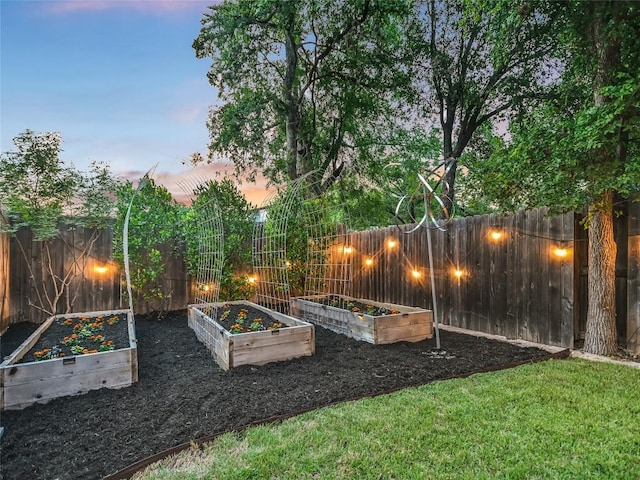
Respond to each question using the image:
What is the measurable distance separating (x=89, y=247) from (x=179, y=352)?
3.09 meters

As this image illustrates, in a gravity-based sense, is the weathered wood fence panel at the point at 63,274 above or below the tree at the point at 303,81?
below

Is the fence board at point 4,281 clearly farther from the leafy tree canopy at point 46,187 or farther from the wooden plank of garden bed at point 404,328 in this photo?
the wooden plank of garden bed at point 404,328

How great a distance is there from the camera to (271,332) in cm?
378

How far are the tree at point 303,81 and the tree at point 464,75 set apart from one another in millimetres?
701

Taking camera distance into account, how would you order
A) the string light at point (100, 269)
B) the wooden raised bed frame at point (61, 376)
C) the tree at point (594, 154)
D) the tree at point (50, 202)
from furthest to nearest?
the string light at point (100, 269), the tree at point (50, 202), the tree at point (594, 154), the wooden raised bed frame at point (61, 376)

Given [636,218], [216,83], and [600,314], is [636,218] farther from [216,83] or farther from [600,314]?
[216,83]

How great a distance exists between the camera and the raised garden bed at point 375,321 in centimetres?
453

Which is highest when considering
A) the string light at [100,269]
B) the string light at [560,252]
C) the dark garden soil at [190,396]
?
the string light at [560,252]

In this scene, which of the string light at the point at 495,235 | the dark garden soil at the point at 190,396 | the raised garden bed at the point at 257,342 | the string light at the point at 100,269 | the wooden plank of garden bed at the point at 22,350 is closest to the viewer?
the dark garden soil at the point at 190,396

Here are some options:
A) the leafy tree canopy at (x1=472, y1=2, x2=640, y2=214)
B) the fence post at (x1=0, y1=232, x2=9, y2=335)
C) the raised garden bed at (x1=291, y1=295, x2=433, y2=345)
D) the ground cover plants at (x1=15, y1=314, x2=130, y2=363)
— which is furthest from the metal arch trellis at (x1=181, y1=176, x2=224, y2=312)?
the leafy tree canopy at (x1=472, y1=2, x2=640, y2=214)

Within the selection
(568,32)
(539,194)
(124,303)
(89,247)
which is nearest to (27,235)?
(89,247)

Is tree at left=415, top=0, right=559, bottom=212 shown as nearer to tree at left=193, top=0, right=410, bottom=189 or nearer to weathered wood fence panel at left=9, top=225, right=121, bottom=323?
tree at left=193, top=0, right=410, bottom=189

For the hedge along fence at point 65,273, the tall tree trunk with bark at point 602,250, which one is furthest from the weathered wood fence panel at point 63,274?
the tall tree trunk with bark at point 602,250

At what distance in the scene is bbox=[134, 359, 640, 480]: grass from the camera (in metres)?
1.87
